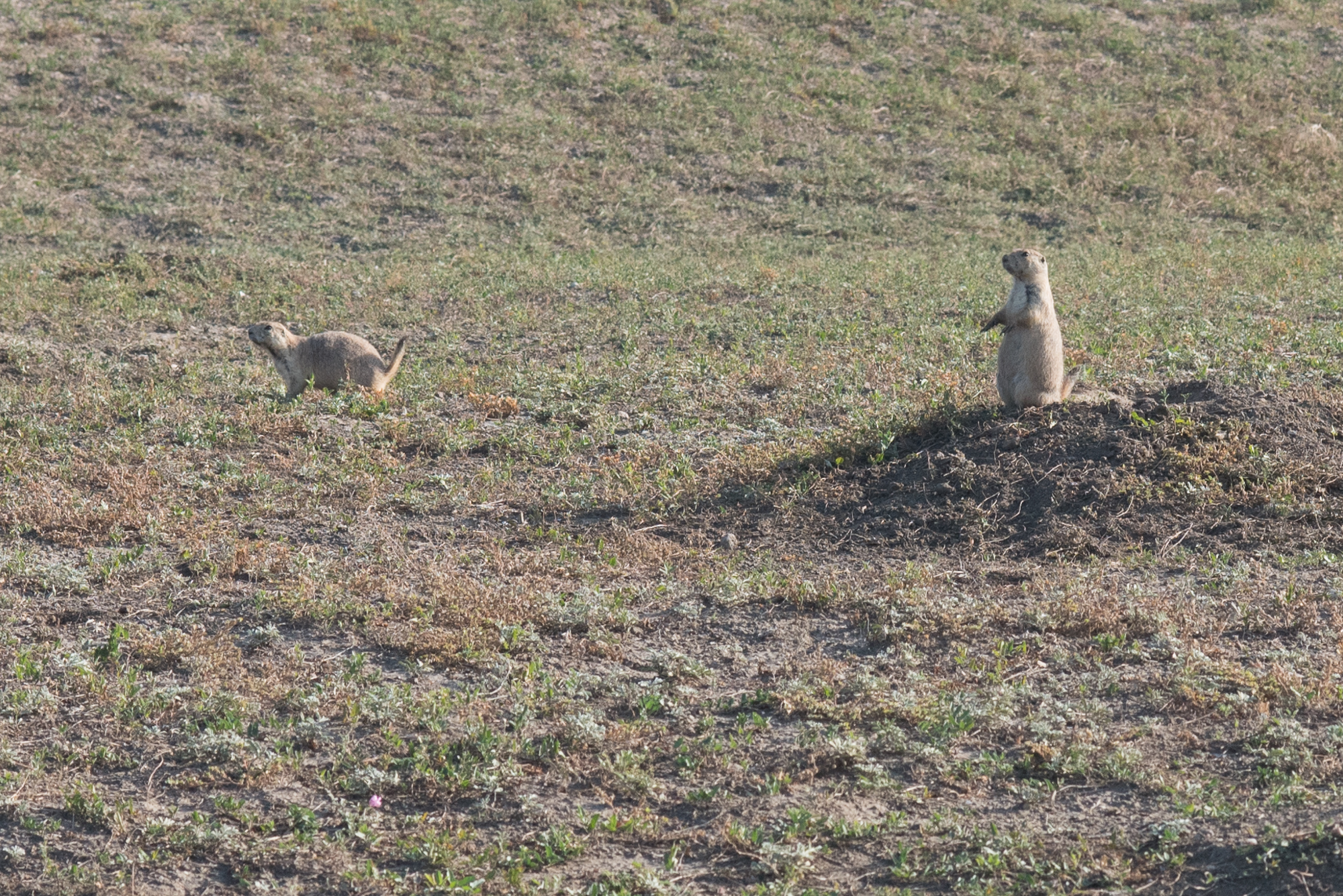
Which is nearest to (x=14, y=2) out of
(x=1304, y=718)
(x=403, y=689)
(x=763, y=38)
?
(x=763, y=38)

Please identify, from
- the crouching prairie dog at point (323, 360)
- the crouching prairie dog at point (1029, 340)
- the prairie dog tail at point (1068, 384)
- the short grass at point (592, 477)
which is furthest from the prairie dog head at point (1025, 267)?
the crouching prairie dog at point (323, 360)

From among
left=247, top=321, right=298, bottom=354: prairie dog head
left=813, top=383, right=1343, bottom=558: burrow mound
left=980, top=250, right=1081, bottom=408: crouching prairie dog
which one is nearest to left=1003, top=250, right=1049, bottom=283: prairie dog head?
left=980, top=250, right=1081, bottom=408: crouching prairie dog

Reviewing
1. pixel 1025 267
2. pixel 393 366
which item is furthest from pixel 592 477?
pixel 1025 267

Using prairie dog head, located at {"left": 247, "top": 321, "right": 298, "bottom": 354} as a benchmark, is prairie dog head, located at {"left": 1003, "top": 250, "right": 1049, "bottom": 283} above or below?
above

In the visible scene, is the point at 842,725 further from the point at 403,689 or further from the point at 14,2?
the point at 14,2

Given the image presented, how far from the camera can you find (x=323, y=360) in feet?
35.6

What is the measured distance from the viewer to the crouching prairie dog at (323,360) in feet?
35.5

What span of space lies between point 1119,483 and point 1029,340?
4.10ft

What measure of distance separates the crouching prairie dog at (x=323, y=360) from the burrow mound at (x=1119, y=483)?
4.25 metres

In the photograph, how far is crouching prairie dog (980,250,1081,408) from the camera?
8781mm

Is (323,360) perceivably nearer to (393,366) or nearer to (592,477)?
(393,366)

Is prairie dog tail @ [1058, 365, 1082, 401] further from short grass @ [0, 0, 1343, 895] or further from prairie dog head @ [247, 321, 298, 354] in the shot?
prairie dog head @ [247, 321, 298, 354]

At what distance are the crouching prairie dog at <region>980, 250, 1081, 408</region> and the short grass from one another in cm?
84

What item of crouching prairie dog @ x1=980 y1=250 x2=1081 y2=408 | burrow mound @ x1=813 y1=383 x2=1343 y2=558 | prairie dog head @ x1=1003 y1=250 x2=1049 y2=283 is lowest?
burrow mound @ x1=813 y1=383 x2=1343 y2=558
